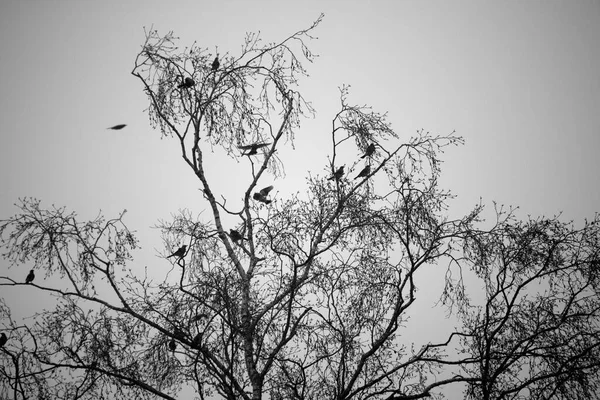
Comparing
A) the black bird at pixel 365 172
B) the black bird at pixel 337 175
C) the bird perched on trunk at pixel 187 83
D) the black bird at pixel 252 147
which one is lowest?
the black bird at pixel 337 175

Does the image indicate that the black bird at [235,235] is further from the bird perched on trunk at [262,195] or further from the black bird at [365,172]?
the black bird at [365,172]

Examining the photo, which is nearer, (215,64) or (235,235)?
(235,235)

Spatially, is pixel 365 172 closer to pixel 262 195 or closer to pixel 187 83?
pixel 262 195

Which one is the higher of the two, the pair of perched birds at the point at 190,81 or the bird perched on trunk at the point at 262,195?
the pair of perched birds at the point at 190,81

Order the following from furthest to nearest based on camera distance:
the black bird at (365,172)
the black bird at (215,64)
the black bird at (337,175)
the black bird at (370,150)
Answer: the black bird at (215,64) < the black bird at (370,150) < the black bird at (365,172) < the black bird at (337,175)

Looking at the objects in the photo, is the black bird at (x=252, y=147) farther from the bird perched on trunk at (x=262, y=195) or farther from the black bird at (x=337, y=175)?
the black bird at (x=337, y=175)

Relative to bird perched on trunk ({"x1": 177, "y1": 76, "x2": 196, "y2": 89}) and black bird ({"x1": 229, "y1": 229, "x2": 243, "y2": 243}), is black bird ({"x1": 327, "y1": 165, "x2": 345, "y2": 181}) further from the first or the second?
bird perched on trunk ({"x1": 177, "y1": 76, "x2": 196, "y2": 89})

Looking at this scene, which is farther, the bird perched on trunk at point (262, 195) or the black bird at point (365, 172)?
the bird perched on trunk at point (262, 195)

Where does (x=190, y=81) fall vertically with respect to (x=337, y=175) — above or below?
above

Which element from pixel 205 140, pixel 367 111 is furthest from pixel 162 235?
pixel 367 111

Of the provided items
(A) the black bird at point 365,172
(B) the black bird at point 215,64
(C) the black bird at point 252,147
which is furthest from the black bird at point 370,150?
(B) the black bird at point 215,64

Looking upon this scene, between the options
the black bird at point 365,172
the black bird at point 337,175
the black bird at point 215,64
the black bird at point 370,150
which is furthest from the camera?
the black bird at point 215,64

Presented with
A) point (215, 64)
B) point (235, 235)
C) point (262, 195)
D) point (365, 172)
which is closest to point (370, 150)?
point (365, 172)

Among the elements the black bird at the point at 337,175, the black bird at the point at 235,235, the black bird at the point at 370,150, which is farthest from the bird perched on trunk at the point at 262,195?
the black bird at the point at 370,150
